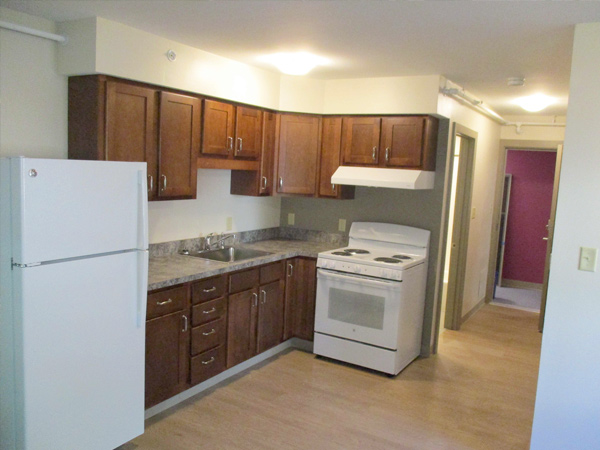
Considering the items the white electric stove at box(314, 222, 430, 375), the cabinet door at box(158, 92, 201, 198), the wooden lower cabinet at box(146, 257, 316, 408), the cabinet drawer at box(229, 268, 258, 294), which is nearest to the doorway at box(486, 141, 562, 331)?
the white electric stove at box(314, 222, 430, 375)

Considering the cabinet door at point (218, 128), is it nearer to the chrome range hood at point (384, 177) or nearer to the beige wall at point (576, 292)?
the chrome range hood at point (384, 177)

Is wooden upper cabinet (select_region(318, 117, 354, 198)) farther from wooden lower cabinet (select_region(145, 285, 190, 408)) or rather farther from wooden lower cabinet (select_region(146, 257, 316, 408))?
wooden lower cabinet (select_region(145, 285, 190, 408))

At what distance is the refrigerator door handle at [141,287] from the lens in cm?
273

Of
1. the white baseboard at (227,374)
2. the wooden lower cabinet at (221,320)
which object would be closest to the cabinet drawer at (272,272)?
the wooden lower cabinet at (221,320)

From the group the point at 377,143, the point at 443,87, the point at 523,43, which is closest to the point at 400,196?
the point at 377,143

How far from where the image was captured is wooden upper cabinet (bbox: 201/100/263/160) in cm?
378

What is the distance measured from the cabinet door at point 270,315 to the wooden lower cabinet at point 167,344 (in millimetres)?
845

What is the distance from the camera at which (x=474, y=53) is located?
3244mm

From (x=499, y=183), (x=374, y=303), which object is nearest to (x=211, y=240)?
(x=374, y=303)

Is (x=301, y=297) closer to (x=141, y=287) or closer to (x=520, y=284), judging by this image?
(x=141, y=287)

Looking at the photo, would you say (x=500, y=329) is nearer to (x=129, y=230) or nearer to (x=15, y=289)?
(x=129, y=230)

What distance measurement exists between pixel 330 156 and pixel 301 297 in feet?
4.14

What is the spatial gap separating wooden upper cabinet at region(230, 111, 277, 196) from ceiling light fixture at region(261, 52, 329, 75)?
0.60m

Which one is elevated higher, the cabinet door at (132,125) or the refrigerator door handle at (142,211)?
the cabinet door at (132,125)
